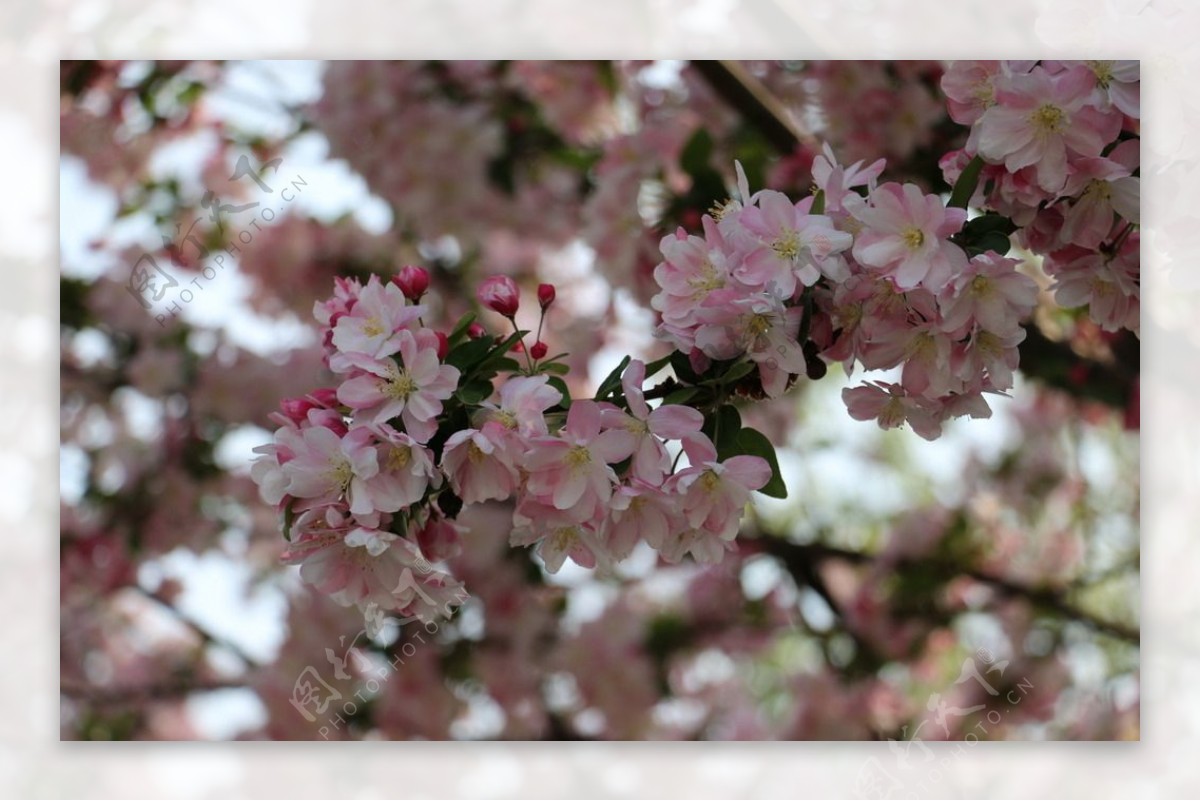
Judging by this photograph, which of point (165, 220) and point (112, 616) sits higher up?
point (165, 220)

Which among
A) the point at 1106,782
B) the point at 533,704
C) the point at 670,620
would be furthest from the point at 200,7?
the point at 1106,782

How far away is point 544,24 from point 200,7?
39cm

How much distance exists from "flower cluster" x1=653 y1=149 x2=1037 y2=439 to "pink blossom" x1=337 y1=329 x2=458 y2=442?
0.49 feet

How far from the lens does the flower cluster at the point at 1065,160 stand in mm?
858

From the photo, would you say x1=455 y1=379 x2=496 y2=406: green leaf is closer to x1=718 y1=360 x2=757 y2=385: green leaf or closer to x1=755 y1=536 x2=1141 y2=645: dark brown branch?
x1=718 y1=360 x2=757 y2=385: green leaf

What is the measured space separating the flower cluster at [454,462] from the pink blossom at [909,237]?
149mm

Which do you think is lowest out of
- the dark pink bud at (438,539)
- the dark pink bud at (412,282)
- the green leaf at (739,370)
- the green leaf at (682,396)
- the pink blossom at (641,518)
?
the dark pink bud at (438,539)

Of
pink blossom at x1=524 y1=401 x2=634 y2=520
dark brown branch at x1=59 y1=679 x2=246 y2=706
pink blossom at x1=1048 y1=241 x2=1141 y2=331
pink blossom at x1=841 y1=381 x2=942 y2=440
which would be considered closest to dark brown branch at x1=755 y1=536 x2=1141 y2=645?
pink blossom at x1=1048 y1=241 x2=1141 y2=331

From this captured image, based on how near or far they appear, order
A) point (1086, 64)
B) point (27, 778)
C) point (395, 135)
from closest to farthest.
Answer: point (1086, 64), point (27, 778), point (395, 135)

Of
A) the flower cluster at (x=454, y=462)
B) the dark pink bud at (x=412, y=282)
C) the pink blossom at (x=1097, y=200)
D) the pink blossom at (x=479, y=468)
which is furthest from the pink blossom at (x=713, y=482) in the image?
the pink blossom at (x=1097, y=200)

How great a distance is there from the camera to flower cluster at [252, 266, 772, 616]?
74 centimetres

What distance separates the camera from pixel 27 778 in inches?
51.9

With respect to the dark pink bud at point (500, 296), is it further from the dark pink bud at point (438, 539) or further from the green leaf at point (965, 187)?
the green leaf at point (965, 187)

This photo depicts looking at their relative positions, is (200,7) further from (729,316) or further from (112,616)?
(729,316)
